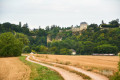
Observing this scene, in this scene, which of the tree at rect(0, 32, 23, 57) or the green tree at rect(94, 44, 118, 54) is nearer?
the tree at rect(0, 32, 23, 57)

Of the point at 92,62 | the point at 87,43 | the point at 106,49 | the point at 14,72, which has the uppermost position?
the point at 87,43

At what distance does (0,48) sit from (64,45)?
207 ft

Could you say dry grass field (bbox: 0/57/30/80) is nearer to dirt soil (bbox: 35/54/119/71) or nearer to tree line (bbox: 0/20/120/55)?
dirt soil (bbox: 35/54/119/71)

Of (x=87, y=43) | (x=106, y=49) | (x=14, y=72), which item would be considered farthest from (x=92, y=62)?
(x=87, y=43)

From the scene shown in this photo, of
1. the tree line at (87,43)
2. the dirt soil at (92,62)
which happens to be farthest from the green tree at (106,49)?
the dirt soil at (92,62)

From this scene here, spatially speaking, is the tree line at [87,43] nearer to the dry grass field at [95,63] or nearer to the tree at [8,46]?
the tree at [8,46]

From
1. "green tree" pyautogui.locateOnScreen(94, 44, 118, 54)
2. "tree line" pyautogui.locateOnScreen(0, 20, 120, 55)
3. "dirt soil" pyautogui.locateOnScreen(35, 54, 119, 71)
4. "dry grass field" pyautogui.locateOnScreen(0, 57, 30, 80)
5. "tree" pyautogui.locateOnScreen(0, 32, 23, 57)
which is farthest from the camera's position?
"tree line" pyautogui.locateOnScreen(0, 20, 120, 55)

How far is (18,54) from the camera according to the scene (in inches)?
2495

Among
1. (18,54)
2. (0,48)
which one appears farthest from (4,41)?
(18,54)

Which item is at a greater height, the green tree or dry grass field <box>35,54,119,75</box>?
the green tree

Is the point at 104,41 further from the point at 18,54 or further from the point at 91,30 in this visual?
the point at 18,54

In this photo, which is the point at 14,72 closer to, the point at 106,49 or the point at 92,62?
the point at 92,62

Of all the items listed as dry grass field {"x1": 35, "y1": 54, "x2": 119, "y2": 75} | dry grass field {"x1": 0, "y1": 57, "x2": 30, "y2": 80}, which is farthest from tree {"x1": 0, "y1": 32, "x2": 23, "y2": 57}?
dry grass field {"x1": 0, "y1": 57, "x2": 30, "y2": 80}

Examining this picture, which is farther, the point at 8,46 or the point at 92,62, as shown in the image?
the point at 8,46
